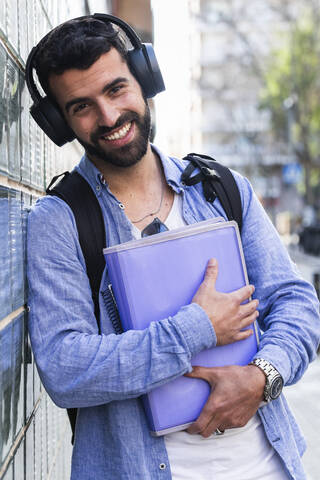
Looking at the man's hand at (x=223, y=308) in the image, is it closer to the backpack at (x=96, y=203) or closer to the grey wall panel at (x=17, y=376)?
the backpack at (x=96, y=203)

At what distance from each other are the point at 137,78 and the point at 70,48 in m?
0.27

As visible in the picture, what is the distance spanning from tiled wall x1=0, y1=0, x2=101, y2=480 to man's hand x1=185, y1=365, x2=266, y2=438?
0.48 metres

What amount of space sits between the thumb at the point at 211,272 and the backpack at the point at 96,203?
261 millimetres

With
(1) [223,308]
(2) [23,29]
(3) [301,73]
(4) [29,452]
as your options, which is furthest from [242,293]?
(3) [301,73]

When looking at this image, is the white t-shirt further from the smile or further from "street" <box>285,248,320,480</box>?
"street" <box>285,248,320,480</box>

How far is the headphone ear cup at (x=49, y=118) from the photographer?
1.91m

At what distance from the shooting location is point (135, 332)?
1.59m

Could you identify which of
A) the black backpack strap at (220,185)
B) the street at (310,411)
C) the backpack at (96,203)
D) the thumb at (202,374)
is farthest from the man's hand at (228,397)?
the street at (310,411)

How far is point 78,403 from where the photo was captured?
5.17 ft

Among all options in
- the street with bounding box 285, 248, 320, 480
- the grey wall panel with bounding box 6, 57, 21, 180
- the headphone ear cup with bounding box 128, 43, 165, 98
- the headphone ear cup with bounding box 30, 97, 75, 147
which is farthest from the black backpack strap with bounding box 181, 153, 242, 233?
the street with bounding box 285, 248, 320, 480

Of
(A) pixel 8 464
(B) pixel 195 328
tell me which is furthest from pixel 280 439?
(A) pixel 8 464

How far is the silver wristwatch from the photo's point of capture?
168 centimetres

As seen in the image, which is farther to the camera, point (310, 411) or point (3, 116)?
point (310, 411)

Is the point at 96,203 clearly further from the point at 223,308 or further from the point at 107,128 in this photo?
the point at 223,308
